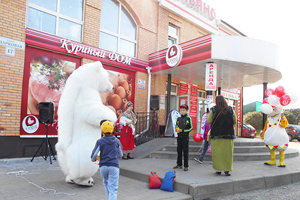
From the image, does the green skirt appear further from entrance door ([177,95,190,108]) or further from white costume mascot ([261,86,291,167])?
entrance door ([177,95,190,108])

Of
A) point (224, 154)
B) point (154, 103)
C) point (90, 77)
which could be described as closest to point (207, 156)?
point (224, 154)

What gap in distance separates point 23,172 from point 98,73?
10.3ft

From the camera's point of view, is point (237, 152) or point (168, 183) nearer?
point (168, 183)

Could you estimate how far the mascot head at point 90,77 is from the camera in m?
4.36

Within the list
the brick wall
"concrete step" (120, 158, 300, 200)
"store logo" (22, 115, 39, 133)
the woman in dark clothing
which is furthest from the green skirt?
the brick wall

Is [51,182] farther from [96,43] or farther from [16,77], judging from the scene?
[96,43]

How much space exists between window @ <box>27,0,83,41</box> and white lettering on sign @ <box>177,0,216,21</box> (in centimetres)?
587

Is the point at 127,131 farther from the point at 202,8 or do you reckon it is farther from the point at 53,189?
the point at 202,8

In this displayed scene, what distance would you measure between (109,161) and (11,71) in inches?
213

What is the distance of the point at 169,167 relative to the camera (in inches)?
236

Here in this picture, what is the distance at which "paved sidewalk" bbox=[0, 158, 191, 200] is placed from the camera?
13.0 feet

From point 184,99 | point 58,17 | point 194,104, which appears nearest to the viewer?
point 58,17

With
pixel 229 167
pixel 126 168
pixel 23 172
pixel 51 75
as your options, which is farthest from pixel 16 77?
pixel 229 167

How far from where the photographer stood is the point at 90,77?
4.42 m
